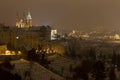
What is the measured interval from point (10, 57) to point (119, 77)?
771cm

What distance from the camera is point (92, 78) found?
89.6 ft

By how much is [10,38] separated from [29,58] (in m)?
15.3

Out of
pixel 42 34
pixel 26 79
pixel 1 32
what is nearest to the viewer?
pixel 26 79

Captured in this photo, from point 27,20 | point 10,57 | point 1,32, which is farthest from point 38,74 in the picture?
point 27,20

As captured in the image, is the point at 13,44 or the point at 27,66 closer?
the point at 27,66

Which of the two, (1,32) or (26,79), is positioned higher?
(1,32)

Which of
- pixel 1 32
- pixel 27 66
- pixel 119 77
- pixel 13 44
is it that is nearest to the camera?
pixel 27 66

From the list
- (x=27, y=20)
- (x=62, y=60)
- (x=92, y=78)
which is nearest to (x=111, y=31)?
(x=27, y=20)

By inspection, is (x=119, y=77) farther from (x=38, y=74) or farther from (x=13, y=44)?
(x=13, y=44)

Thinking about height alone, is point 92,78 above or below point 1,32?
below

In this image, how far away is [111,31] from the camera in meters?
146

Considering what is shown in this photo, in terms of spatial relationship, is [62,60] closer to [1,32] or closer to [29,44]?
→ [29,44]

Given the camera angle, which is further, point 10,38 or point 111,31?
point 111,31

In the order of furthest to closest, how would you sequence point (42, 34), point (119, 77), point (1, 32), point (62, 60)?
1. point (42, 34)
2. point (1, 32)
3. point (62, 60)
4. point (119, 77)
